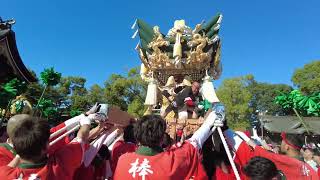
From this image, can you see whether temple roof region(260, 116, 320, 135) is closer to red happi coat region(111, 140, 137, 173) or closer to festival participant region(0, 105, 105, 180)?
red happi coat region(111, 140, 137, 173)

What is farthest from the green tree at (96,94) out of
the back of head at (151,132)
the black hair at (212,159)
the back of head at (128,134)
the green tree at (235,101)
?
the back of head at (151,132)

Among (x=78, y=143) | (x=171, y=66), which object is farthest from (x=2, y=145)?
(x=171, y=66)

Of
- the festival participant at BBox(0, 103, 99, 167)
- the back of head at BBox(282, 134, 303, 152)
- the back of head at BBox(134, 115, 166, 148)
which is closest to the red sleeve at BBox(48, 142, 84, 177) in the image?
the festival participant at BBox(0, 103, 99, 167)

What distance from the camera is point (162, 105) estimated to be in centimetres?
734

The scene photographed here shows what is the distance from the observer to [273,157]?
284 centimetres

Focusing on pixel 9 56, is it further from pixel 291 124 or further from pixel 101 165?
pixel 291 124

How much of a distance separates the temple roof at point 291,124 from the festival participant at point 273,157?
75 cm

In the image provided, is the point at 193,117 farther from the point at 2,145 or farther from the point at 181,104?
the point at 2,145

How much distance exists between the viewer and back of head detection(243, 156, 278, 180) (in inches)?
91.2

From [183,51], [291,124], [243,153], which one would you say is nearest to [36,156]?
[243,153]

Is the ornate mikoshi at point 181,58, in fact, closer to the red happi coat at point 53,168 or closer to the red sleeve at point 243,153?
the red sleeve at point 243,153

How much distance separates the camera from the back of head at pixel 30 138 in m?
2.14

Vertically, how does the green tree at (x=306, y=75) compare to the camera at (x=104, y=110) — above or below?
above

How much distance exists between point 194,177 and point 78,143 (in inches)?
35.4
